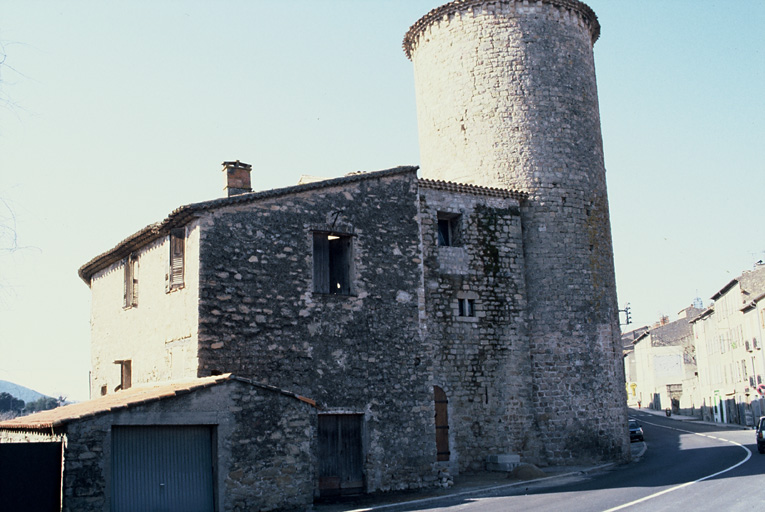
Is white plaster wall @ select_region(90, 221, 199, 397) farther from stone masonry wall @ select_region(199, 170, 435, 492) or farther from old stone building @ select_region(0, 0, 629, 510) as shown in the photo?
stone masonry wall @ select_region(199, 170, 435, 492)

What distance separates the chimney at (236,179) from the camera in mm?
17969

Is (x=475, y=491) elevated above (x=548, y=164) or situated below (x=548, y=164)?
below

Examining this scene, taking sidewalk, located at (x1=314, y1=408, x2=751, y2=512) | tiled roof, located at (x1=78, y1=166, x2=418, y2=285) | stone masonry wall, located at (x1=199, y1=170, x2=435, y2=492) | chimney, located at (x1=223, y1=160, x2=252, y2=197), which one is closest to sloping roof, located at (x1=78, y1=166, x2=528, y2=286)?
tiled roof, located at (x1=78, y1=166, x2=418, y2=285)

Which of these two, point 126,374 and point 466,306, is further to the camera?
point 466,306

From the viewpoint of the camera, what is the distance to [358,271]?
17.4 metres

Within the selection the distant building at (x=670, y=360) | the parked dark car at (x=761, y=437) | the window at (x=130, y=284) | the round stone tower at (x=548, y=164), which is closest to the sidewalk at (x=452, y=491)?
the round stone tower at (x=548, y=164)

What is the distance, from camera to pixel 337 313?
16875 millimetres

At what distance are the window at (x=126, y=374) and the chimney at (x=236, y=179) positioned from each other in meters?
5.47

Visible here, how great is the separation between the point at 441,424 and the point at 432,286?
3538 mm

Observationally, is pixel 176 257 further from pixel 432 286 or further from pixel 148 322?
pixel 432 286

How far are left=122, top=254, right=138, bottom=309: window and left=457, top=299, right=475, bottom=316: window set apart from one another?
8450 mm

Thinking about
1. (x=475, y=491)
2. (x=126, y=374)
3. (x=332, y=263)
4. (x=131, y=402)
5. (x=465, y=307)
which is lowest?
(x=475, y=491)

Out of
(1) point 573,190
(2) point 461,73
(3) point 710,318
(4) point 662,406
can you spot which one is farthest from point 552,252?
(4) point 662,406

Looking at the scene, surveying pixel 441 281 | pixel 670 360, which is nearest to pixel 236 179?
pixel 441 281
